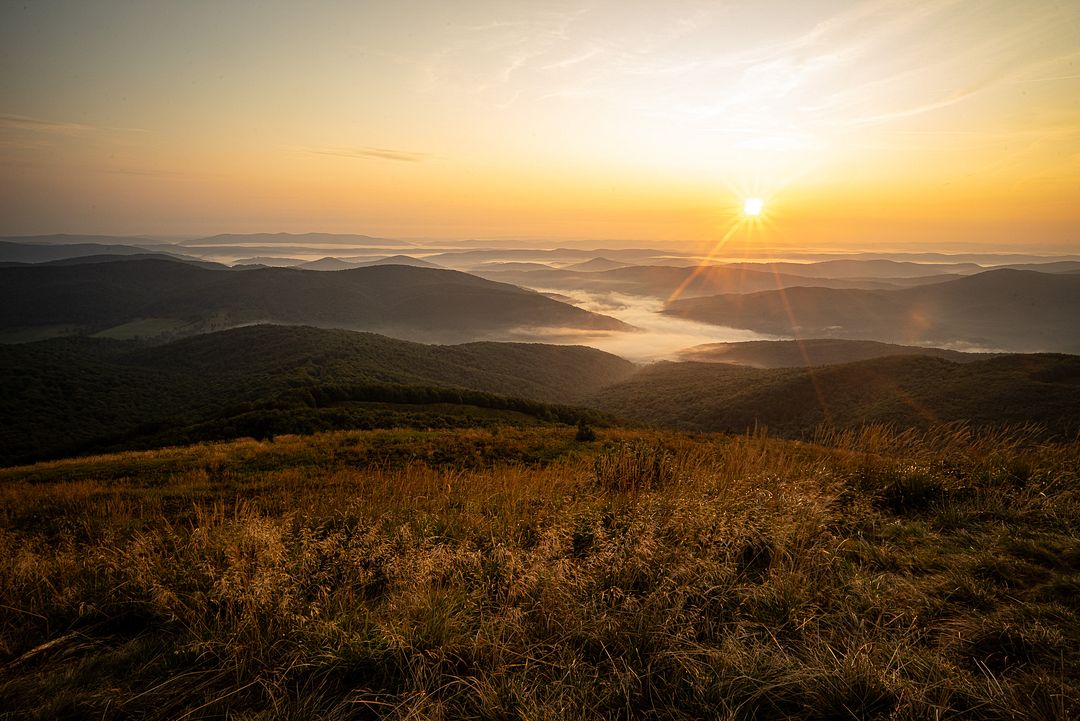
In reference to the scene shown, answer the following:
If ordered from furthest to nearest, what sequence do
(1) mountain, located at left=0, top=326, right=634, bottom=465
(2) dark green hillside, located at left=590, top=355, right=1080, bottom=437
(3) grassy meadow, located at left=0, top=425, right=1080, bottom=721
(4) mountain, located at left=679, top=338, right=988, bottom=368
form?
(4) mountain, located at left=679, top=338, right=988, bottom=368
(2) dark green hillside, located at left=590, top=355, right=1080, bottom=437
(1) mountain, located at left=0, top=326, right=634, bottom=465
(3) grassy meadow, located at left=0, top=425, right=1080, bottom=721

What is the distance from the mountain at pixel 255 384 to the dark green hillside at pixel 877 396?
107 feet

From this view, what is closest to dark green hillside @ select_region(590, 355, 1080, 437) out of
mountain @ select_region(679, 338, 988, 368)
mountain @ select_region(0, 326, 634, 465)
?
mountain @ select_region(0, 326, 634, 465)

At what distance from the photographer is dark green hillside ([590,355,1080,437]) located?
52.6 m

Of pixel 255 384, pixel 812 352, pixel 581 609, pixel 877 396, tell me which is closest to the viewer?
pixel 581 609

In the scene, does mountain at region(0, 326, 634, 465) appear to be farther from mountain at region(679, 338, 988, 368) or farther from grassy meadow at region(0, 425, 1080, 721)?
mountain at region(679, 338, 988, 368)

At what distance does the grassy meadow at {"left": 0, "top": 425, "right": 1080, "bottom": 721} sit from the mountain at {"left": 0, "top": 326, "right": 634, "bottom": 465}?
25850 millimetres

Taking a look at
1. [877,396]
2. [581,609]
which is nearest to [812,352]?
[877,396]

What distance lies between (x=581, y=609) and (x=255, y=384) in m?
100

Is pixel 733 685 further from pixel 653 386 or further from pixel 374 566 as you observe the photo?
pixel 653 386

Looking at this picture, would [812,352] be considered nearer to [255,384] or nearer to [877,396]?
[877,396]

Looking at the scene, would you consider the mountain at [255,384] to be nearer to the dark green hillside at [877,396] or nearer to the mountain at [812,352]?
the dark green hillside at [877,396]

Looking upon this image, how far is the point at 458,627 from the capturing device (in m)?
2.70

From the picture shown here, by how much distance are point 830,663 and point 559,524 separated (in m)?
2.16

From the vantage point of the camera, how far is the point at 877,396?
7075cm
